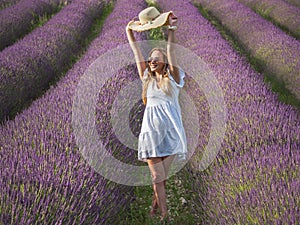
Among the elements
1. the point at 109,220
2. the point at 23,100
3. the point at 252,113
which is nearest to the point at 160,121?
the point at 109,220

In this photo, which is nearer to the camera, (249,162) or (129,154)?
(249,162)

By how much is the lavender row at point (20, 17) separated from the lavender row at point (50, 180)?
258 inches

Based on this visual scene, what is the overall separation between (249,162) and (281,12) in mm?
9676

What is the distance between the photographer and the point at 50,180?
6.85ft

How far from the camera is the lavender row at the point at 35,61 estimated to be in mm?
5023

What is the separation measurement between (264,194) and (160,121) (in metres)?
0.86

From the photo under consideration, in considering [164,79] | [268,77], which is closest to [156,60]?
[164,79]

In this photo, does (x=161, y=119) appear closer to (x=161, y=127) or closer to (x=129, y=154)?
(x=161, y=127)

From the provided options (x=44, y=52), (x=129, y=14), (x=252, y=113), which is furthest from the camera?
(x=129, y=14)

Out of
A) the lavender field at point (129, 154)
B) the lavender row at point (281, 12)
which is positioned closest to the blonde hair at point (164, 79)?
the lavender field at point (129, 154)

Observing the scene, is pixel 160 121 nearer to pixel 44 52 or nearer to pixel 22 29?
pixel 44 52

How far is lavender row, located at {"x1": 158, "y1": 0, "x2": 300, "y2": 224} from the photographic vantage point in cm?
195

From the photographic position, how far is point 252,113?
10.1 feet

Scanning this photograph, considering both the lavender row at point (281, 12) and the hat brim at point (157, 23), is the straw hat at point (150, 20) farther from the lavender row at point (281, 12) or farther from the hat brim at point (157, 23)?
the lavender row at point (281, 12)
